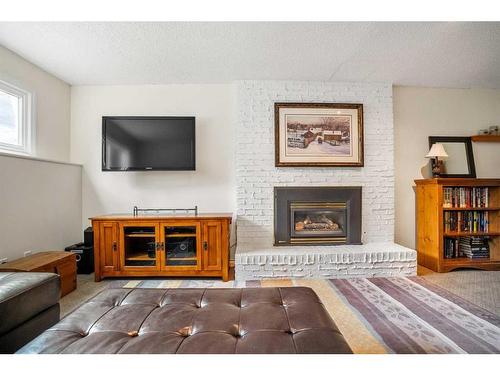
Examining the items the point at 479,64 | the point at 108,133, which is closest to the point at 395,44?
the point at 479,64

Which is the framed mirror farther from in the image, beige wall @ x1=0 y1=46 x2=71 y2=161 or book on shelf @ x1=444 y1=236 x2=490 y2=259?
beige wall @ x1=0 y1=46 x2=71 y2=161

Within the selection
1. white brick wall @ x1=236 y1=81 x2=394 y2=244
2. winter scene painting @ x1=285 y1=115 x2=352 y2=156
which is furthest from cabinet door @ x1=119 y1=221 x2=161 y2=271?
winter scene painting @ x1=285 y1=115 x2=352 y2=156

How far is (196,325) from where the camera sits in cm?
100

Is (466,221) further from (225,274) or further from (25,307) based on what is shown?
(25,307)

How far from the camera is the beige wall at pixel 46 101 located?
2.38 m

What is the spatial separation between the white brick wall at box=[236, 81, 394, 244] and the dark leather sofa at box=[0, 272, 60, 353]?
1.83 metres

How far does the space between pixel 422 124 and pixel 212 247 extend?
10.1 ft

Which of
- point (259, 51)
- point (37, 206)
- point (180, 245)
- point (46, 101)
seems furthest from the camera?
point (46, 101)

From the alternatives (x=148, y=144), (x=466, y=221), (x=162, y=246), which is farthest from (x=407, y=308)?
(x=148, y=144)

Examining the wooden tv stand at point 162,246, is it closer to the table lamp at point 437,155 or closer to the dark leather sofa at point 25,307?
the dark leather sofa at point 25,307
